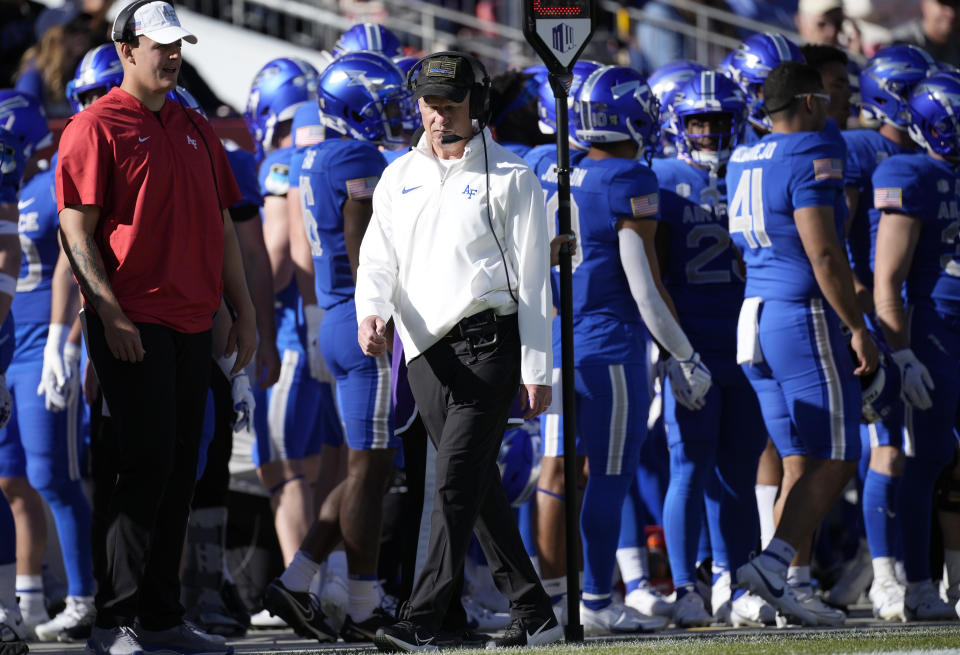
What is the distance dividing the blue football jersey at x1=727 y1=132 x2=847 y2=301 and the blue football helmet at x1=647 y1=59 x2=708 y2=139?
0.82m

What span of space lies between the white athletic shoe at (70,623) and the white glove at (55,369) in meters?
0.96

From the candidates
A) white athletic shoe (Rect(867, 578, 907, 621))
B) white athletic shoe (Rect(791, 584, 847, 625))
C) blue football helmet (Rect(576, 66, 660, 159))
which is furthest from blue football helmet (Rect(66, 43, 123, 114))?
white athletic shoe (Rect(867, 578, 907, 621))

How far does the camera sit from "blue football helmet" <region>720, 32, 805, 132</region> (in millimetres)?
9422

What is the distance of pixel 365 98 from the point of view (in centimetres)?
775

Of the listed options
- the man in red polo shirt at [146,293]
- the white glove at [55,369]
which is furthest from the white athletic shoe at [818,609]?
the white glove at [55,369]

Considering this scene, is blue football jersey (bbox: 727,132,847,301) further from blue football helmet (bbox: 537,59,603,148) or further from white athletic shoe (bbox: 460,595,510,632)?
white athletic shoe (bbox: 460,595,510,632)

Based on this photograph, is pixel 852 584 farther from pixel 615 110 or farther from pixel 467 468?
pixel 467 468

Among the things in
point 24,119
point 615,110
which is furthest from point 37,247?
point 615,110

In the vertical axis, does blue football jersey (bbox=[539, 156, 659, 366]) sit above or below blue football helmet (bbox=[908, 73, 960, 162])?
below

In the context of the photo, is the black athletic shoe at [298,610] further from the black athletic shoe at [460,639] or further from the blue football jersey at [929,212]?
the blue football jersey at [929,212]

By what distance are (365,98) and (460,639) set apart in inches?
105

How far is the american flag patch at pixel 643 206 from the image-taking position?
750cm

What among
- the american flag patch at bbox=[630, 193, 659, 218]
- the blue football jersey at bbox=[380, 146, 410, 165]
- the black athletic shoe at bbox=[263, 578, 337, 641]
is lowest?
the black athletic shoe at bbox=[263, 578, 337, 641]

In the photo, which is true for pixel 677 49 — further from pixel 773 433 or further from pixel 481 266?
pixel 481 266
